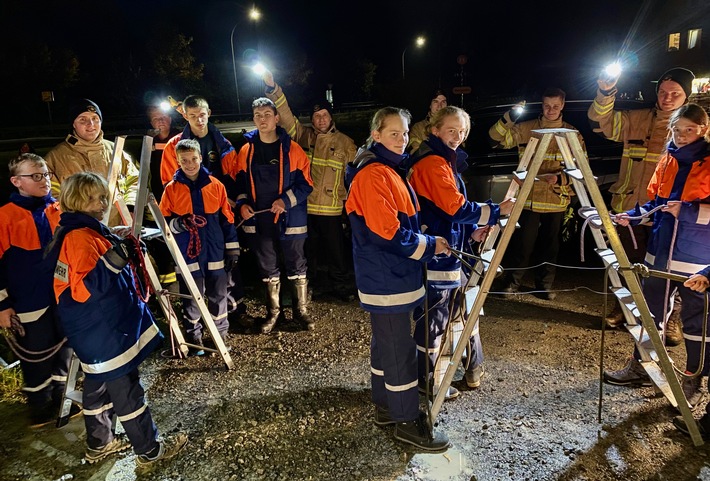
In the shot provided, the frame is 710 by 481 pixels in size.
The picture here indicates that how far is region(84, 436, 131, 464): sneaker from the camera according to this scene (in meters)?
3.03

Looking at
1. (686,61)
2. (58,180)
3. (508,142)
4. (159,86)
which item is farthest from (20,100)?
(686,61)

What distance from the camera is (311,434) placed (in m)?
3.20

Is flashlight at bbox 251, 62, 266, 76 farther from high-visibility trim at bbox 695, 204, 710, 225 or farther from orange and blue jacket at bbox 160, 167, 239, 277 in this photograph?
high-visibility trim at bbox 695, 204, 710, 225

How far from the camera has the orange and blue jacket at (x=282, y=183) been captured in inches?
183

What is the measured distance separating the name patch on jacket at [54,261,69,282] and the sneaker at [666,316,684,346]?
15.7 feet

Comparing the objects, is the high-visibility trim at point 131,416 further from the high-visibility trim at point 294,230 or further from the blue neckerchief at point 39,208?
the high-visibility trim at point 294,230

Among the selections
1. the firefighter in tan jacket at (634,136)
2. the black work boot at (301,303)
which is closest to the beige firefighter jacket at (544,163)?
the firefighter in tan jacket at (634,136)

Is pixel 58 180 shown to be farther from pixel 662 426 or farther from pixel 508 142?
pixel 662 426

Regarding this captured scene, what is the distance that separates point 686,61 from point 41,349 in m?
31.9

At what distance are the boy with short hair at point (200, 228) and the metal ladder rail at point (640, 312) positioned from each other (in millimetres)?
2977

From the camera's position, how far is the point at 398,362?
2.94 m

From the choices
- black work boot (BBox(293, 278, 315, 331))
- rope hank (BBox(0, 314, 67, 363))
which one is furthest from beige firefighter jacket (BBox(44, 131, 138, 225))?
black work boot (BBox(293, 278, 315, 331))

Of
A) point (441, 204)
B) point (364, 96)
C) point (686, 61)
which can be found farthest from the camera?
point (364, 96)

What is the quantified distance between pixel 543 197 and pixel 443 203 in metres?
2.73
